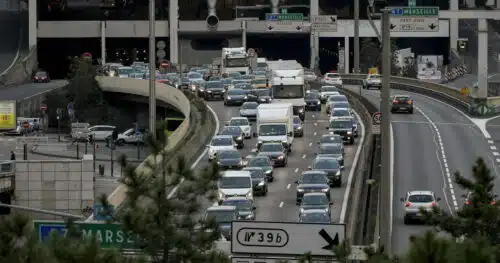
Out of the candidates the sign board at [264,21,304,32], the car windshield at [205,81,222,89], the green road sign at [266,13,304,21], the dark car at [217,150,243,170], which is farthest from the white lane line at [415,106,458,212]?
the green road sign at [266,13,304,21]

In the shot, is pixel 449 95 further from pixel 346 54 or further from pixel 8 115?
pixel 346 54

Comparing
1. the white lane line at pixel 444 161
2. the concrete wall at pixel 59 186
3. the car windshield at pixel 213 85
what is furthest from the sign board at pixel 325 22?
the concrete wall at pixel 59 186

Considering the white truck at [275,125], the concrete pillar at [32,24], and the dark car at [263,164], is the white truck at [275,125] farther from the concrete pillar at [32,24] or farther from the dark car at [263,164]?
the concrete pillar at [32,24]

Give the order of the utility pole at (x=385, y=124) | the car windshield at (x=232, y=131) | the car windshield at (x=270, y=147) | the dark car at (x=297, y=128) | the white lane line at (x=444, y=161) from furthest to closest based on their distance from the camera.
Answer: the dark car at (x=297, y=128) < the car windshield at (x=232, y=131) < the car windshield at (x=270, y=147) < the white lane line at (x=444, y=161) < the utility pole at (x=385, y=124)

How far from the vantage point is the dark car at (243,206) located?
45.6 meters

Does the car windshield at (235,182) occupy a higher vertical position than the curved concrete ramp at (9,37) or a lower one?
lower

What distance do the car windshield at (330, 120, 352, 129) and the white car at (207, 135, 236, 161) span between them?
649 centimetres

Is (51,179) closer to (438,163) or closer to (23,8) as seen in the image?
(438,163)

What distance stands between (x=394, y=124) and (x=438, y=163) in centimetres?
1467

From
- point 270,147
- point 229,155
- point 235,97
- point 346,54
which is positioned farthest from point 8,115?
point 346,54

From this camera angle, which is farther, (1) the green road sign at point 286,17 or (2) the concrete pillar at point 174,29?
(2) the concrete pillar at point 174,29

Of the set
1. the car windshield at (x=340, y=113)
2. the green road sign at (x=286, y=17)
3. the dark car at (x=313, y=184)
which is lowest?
the dark car at (x=313, y=184)

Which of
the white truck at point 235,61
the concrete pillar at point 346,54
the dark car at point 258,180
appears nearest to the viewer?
the dark car at point 258,180

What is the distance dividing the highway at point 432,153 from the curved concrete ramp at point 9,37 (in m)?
52.7
